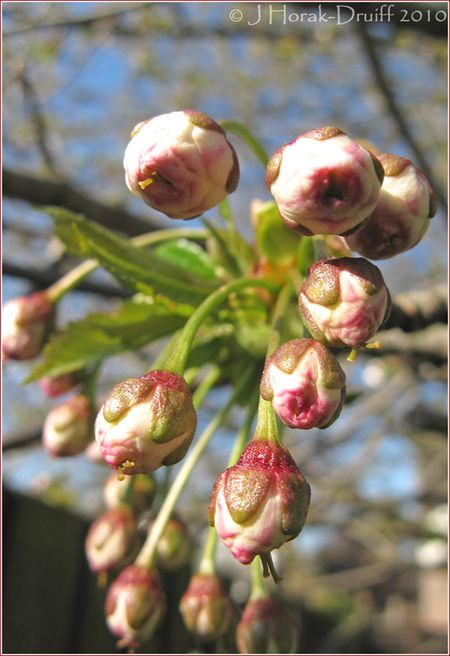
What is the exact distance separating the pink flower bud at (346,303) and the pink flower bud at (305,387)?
0.08 ft

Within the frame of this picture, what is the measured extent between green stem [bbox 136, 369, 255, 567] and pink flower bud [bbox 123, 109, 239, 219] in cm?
37

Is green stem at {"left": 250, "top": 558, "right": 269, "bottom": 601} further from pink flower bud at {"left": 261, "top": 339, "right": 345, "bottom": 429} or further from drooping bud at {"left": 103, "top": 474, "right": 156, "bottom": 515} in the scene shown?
pink flower bud at {"left": 261, "top": 339, "right": 345, "bottom": 429}

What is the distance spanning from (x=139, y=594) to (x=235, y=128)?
607mm

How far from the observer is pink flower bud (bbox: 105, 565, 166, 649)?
35.0 inches

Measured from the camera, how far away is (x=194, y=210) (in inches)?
26.4

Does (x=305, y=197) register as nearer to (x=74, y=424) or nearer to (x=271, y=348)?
(x=271, y=348)

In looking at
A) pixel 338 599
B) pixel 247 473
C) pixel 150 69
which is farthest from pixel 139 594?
pixel 338 599

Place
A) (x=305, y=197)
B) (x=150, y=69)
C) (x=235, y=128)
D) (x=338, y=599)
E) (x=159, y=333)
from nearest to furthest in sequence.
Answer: (x=305, y=197) → (x=235, y=128) → (x=159, y=333) → (x=150, y=69) → (x=338, y=599)

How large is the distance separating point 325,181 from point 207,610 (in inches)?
24.2

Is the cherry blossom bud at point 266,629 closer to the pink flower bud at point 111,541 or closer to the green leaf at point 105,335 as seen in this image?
the pink flower bud at point 111,541

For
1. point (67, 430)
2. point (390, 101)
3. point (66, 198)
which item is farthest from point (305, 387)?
point (390, 101)

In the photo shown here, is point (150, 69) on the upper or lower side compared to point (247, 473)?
lower

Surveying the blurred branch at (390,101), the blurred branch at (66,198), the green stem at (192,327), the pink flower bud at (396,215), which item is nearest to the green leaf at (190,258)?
the green stem at (192,327)

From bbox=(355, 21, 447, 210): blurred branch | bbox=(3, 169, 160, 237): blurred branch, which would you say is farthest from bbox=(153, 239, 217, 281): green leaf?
bbox=(355, 21, 447, 210): blurred branch
